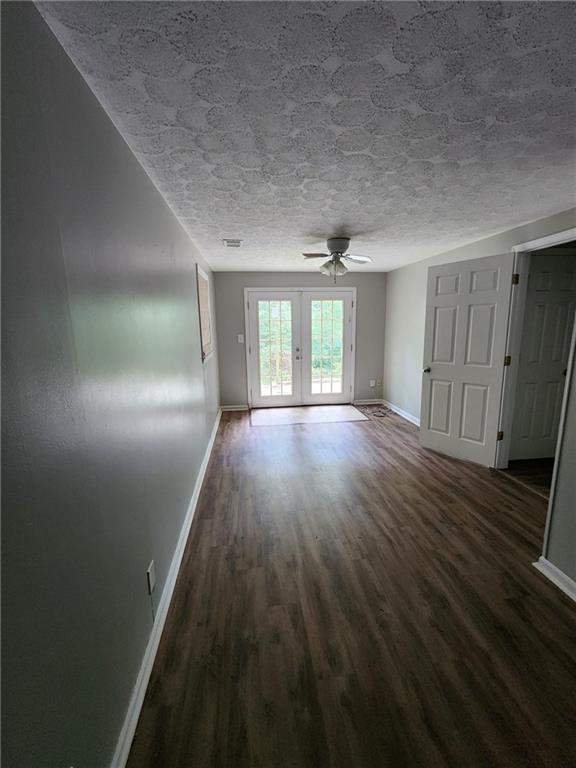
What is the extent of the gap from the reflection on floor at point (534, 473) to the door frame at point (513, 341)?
0.42 ft

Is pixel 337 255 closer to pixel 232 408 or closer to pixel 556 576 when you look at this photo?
pixel 556 576

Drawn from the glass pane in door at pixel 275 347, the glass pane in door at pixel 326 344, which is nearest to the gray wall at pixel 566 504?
the glass pane in door at pixel 326 344

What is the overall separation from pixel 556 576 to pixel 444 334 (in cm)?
227

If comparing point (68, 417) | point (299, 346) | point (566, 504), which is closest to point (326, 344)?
point (299, 346)

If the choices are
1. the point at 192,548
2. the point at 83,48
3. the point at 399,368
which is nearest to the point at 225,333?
the point at 399,368

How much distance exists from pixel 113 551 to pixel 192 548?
1.18 m

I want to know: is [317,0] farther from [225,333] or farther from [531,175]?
[225,333]

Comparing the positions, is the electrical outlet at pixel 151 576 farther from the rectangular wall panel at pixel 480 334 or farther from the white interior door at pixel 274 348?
the white interior door at pixel 274 348

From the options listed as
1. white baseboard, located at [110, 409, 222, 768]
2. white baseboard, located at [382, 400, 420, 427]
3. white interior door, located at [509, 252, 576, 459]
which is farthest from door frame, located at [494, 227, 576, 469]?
white baseboard, located at [110, 409, 222, 768]

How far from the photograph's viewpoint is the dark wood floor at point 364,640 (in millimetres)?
1147

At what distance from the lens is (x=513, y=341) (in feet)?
9.69

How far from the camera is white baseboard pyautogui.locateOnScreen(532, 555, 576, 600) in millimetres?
1754

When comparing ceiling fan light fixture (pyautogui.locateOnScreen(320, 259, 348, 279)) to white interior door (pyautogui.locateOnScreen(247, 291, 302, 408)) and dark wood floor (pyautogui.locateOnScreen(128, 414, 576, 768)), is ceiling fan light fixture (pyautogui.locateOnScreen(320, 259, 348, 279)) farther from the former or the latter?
dark wood floor (pyautogui.locateOnScreen(128, 414, 576, 768))

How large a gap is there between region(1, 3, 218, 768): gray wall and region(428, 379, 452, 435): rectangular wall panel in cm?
308
